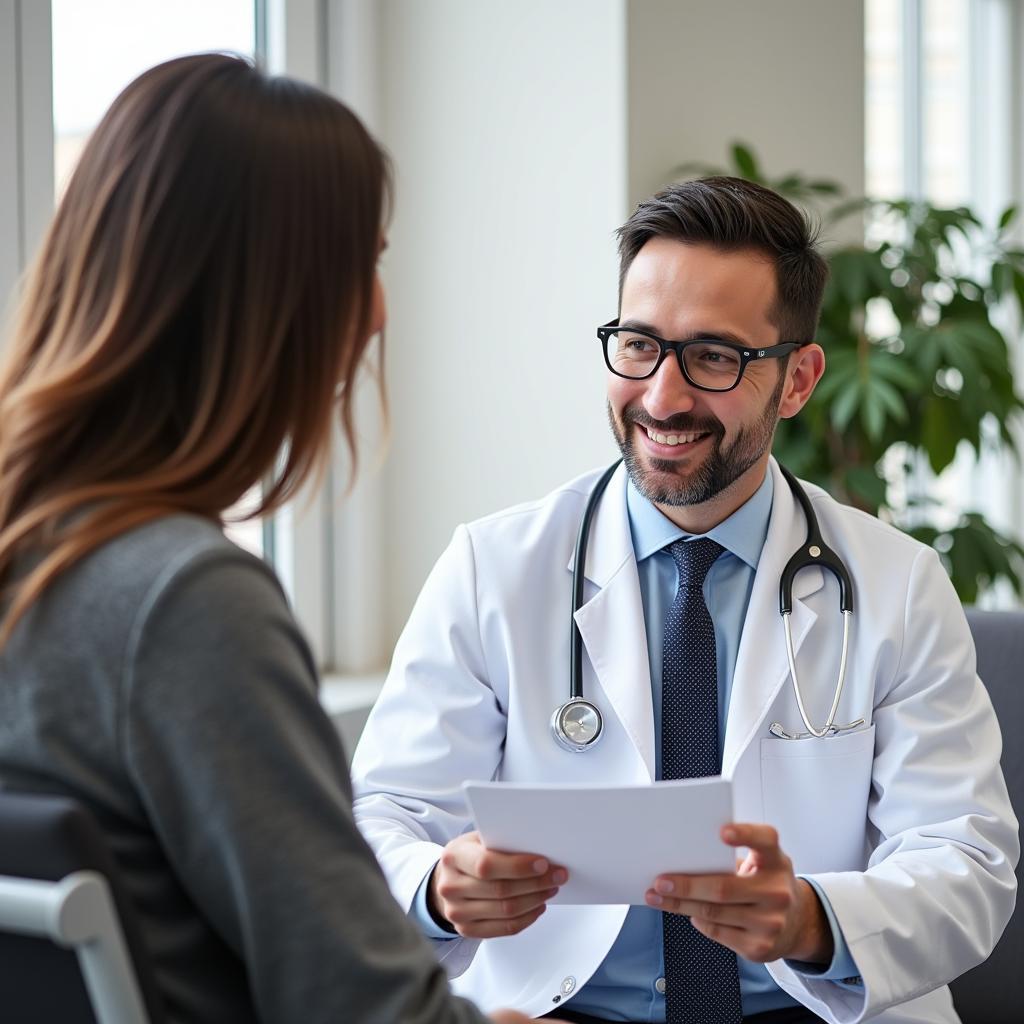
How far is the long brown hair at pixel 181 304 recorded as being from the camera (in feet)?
2.80

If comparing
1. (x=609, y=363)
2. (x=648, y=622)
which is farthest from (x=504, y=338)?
(x=648, y=622)

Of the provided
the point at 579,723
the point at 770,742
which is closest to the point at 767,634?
the point at 770,742

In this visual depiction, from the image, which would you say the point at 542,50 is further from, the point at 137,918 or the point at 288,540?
the point at 137,918

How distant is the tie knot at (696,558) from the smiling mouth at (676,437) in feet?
0.41

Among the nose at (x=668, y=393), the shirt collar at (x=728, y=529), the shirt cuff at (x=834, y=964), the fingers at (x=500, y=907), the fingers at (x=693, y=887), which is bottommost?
the shirt cuff at (x=834, y=964)

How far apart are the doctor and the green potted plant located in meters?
0.96

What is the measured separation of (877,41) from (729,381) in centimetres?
344

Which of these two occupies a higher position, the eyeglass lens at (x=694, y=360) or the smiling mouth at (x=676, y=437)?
the eyeglass lens at (x=694, y=360)

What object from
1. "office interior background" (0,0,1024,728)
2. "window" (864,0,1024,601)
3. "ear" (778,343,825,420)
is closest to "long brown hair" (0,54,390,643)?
"ear" (778,343,825,420)

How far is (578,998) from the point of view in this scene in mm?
1493

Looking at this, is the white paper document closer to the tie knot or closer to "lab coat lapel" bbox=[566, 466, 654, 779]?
"lab coat lapel" bbox=[566, 466, 654, 779]

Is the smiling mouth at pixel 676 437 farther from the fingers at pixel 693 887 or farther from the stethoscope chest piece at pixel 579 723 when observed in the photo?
the fingers at pixel 693 887

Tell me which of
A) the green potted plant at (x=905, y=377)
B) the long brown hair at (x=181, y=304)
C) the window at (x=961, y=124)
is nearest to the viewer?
→ the long brown hair at (x=181, y=304)

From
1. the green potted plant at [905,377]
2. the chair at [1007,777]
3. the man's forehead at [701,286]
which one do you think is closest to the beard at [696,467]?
the man's forehead at [701,286]
